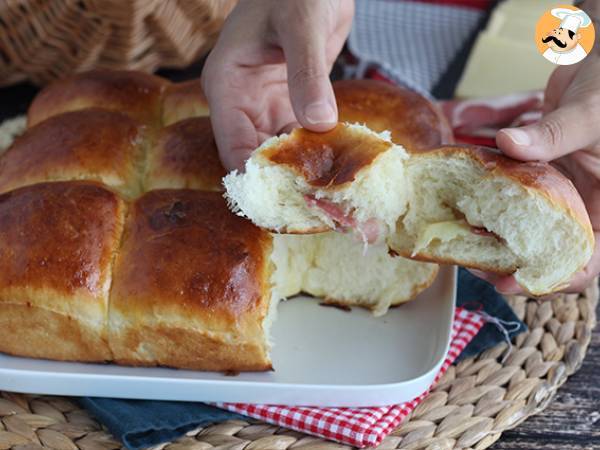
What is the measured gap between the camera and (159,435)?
6.03 ft

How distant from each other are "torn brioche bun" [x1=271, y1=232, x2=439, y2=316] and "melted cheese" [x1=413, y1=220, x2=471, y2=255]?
31cm

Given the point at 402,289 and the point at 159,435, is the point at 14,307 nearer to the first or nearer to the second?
the point at 159,435

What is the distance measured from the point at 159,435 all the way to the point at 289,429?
12.2 inches

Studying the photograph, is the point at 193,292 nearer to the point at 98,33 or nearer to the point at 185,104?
the point at 185,104

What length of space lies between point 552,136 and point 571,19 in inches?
18.4

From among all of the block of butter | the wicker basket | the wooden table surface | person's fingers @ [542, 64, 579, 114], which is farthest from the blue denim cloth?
the block of butter

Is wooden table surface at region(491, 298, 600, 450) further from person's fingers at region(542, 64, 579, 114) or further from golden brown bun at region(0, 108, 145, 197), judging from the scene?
golden brown bun at region(0, 108, 145, 197)

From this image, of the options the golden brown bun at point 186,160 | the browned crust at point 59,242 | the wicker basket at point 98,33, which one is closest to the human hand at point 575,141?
the golden brown bun at point 186,160

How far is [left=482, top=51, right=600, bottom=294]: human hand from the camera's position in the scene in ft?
5.95

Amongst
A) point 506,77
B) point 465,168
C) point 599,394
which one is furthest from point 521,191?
A: point 506,77

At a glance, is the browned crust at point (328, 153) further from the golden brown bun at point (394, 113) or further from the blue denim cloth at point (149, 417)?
the blue denim cloth at point (149, 417)

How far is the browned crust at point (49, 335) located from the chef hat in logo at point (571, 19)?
4.72ft

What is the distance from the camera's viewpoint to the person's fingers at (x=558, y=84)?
237 cm

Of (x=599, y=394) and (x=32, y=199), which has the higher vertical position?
(x=32, y=199)
